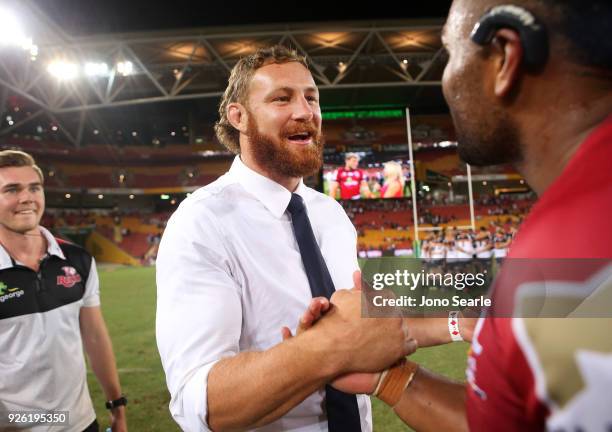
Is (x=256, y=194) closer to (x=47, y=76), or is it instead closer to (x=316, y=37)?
(x=316, y=37)

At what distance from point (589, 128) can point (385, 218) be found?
31.5 meters

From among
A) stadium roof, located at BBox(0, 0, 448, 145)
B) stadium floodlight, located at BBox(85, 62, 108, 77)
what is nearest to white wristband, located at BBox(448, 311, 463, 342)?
stadium roof, located at BBox(0, 0, 448, 145)

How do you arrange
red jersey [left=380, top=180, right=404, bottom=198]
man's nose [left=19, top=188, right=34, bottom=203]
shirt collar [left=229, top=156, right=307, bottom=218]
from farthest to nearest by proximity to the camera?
red jersey [left=380, top=180, right=404, bottom=198] < man's nose [left=19, top=188, right=34, bottom=203] < shirt collar [left=229, top=156, right=307, bottom=218]

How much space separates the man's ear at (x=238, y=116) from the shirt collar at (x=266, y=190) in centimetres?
21

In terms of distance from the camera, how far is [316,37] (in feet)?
48.2

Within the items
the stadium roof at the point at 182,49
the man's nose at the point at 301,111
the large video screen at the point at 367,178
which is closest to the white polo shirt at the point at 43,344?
the man's nose at the point at 301,111

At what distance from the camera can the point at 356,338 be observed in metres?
1.02

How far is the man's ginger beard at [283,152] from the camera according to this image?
1771 millimetres

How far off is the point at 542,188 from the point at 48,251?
110 inches

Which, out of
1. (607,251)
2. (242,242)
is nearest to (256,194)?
(242,242)

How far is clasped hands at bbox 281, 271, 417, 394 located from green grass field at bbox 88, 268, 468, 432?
133 inches

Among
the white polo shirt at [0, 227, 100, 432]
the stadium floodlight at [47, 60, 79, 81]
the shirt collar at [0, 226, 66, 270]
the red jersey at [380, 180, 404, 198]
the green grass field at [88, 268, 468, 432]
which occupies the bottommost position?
the green grass field at [88, 268, 468, 432]

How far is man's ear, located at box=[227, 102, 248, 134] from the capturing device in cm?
186

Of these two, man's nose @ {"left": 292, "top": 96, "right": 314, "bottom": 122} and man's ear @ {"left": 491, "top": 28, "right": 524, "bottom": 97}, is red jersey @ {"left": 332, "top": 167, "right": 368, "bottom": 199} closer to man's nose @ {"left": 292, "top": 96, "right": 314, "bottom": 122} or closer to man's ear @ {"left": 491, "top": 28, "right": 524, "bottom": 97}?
man's nose @ {"left": 292, "top": 96, "right": 314, "bottom": 122}
